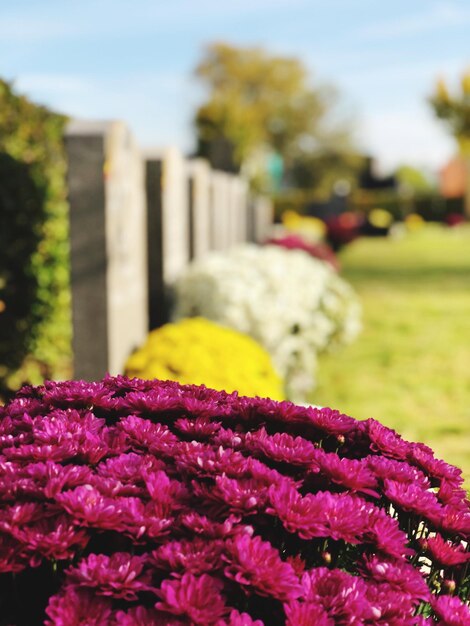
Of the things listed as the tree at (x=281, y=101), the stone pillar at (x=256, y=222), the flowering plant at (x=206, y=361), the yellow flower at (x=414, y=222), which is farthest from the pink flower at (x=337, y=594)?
the tree at (x=281, y=101)

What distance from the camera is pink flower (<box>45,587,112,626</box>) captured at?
155 cm

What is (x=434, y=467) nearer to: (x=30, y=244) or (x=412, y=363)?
(x=30, y=244)

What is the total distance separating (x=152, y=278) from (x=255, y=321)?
97 cm

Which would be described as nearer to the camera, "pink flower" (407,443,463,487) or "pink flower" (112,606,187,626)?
"pink flower" (112,606,187,626)

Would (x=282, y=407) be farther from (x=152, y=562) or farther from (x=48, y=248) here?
(x=48, y=248)

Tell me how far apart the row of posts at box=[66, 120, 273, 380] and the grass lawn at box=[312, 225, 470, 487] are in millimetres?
1886

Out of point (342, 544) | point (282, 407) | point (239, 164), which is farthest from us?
point (239, 164)

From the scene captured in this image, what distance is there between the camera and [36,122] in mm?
7672

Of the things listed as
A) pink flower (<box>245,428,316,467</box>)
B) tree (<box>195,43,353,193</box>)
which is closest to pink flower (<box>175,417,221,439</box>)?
pink flower (<box>245,428,316,467</box>)

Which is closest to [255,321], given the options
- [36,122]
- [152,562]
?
[36,122]

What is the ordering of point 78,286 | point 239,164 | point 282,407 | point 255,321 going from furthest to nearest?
point 239,164, point 255,321, point 78,286, point 282,407

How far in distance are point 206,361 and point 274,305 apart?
84.1 inches

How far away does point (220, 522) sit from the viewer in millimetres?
→ 1815

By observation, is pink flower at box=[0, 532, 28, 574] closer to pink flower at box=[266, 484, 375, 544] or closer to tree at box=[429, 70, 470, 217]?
pink flower at box=[266, 484, 375, 544]
